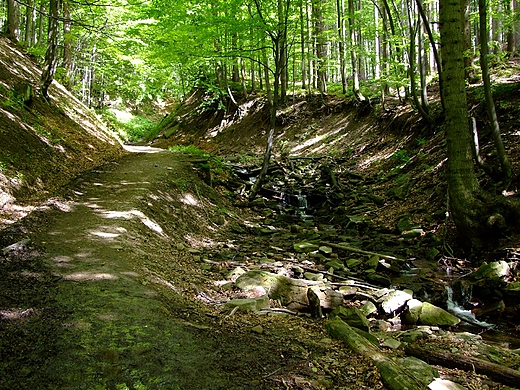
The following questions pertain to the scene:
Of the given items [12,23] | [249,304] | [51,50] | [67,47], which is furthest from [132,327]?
[12,23]

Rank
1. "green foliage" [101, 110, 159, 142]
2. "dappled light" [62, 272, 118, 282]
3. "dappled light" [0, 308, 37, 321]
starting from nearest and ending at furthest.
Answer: "dappled light" [0, 308, 37, 321] < "dappled light" [62, 272, 118, 282] < "green foliage" [101, 110, 159, 142]

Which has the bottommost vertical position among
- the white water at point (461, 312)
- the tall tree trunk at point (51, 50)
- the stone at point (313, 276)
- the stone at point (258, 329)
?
the white water at point (461, 312)

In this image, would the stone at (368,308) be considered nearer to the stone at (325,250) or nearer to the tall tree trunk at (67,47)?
the stone at (325,250)

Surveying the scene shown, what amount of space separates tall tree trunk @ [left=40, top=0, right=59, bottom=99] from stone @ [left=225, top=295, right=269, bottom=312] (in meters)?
10.1

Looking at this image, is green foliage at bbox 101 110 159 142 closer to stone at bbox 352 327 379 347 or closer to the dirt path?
the dirt path

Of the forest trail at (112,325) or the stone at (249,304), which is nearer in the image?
the forest trail at (112,325)

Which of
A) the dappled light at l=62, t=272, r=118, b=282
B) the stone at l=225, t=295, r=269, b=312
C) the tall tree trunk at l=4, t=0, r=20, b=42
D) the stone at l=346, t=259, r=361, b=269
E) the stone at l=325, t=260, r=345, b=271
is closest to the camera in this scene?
the dappled light at l=62, t=272, r=118, b=282

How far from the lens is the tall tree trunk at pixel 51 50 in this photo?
403 inches

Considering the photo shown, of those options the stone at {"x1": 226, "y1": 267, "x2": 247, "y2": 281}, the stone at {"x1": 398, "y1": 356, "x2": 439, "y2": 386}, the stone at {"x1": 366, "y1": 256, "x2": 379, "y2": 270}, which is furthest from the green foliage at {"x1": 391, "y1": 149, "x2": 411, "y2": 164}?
the stone at {"x1": 398, "y1": 356, "x2": 439, "y2": 386}

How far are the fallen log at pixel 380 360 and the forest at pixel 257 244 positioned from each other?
0.02 m

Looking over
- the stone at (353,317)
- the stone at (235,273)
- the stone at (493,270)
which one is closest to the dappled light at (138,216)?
the stone at (235,273)

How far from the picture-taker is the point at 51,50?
10.9 metres

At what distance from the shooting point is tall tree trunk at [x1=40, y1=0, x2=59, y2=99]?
33.6ft

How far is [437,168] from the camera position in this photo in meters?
10.7
